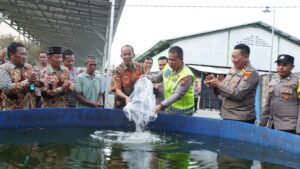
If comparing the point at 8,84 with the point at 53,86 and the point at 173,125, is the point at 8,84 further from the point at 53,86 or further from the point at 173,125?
the point at 173,125

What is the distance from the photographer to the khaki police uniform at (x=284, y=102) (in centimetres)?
359

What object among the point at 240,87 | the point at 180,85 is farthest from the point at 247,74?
the point at 180,85

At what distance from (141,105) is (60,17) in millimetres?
11383

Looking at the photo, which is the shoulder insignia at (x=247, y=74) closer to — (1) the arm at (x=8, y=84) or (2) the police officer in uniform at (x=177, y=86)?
(2) the police officer in uniform at (x=177, y=86)

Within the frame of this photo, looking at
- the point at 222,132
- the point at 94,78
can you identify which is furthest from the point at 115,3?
the point at 222,132

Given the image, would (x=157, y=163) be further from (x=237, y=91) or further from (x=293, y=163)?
(x=237, y=91)

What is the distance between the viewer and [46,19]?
49.9ft

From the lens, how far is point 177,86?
3.94m

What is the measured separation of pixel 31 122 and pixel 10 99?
0.40 metres

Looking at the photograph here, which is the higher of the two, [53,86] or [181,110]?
[53,86]

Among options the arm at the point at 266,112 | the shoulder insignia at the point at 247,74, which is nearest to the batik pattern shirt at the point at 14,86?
the shoulder insignia at the point at 247,74

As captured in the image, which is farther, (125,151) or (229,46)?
(229,46)

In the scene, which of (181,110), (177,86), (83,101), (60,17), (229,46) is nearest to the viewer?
(177,86)

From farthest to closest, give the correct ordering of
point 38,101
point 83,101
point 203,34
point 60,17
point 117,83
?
point 203,34
point 60,17
point 38,101
point 83,101
point 117,83
